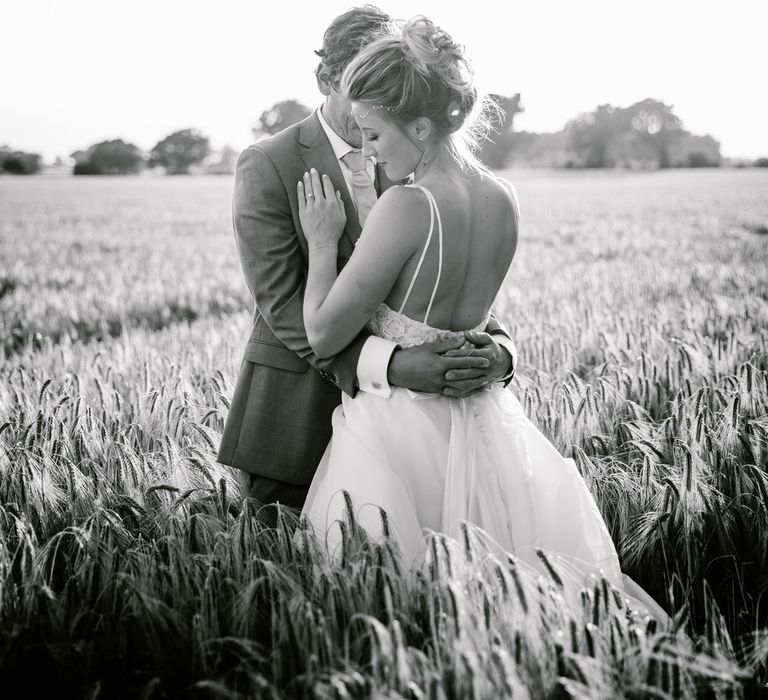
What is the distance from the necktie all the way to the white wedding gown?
0.54 m

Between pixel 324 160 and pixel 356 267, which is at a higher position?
pixel 324 160

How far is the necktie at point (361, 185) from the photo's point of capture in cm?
285

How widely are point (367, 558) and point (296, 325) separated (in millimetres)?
933

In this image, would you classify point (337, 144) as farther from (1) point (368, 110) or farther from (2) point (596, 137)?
(2) point (596, 137)

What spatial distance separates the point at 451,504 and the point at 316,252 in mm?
951

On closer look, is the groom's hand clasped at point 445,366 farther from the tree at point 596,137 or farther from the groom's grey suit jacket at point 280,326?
the tree at point 596,137

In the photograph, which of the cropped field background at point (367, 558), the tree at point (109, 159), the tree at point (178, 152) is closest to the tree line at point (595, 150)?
the tree at point (109, 159)

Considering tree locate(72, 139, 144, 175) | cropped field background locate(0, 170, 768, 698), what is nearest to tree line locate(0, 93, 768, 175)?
tree locate(72, 139, 144, 175)

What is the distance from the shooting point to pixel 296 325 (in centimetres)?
269

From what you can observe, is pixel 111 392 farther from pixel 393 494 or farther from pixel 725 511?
pixel 725 511

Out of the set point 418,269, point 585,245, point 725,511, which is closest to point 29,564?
point 418,269

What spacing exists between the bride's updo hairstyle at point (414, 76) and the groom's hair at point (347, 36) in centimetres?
39

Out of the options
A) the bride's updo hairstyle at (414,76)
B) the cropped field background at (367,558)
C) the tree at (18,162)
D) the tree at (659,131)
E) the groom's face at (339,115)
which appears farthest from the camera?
the tree at (659,131)

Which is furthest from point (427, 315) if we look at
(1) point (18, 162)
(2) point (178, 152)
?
(2) point (178, 152)
